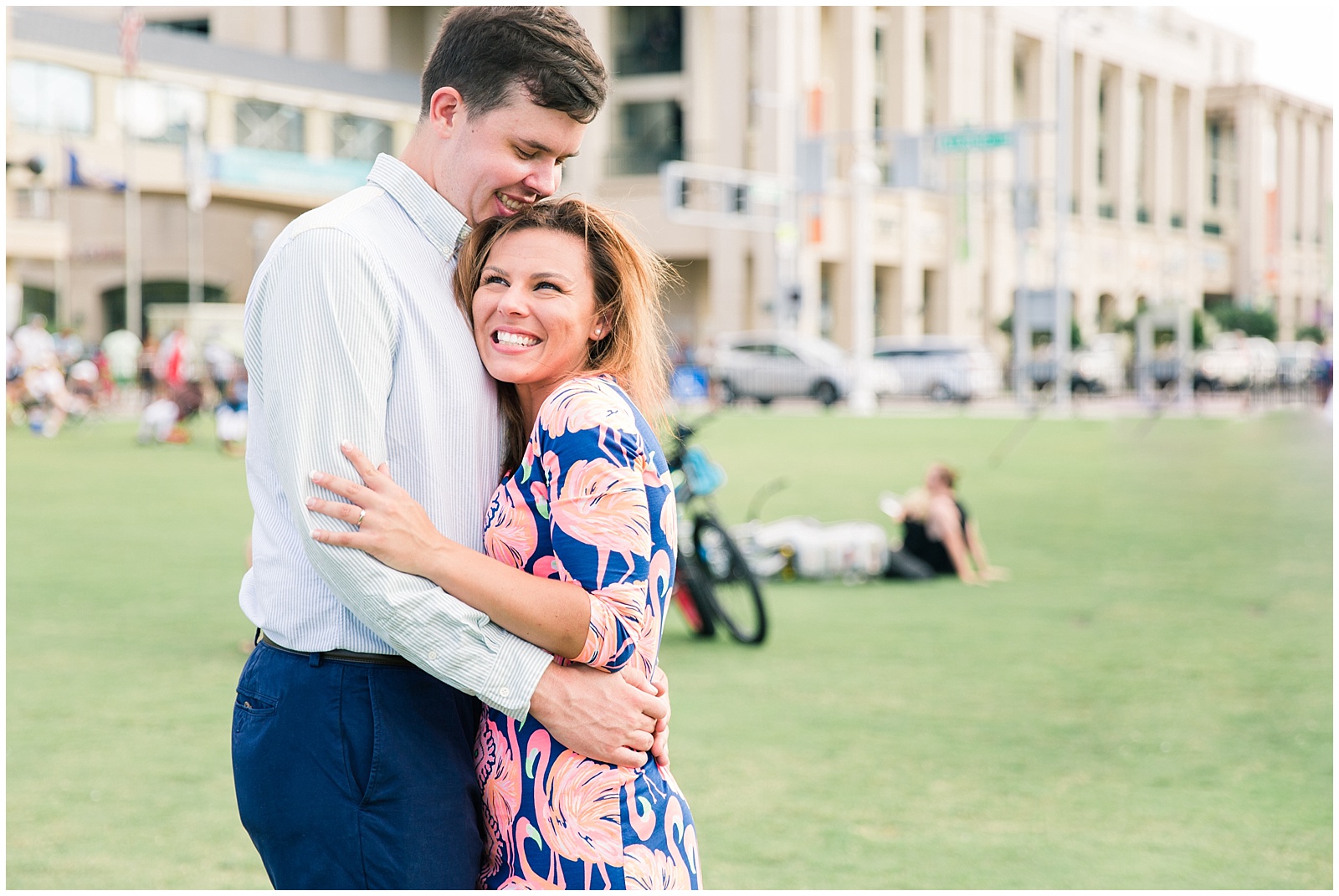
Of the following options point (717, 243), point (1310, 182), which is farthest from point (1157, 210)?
point (717, 243)

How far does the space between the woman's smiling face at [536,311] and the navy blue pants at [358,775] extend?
46cm

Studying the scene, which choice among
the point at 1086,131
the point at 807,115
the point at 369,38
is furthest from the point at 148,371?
the point at 1086,131

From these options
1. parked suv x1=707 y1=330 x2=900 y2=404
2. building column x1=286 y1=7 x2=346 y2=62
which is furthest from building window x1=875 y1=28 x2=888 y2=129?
parked suv x1=707 y1=330 x2=900 y2=404

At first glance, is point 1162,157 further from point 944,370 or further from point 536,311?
point 536,311

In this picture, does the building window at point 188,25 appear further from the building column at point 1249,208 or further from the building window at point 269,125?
the building column at point 1249,208

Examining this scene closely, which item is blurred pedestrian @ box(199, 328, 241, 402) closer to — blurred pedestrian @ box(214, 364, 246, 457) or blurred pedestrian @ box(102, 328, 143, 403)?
blurred pedestrian @ box(102, 328, 143, 403)

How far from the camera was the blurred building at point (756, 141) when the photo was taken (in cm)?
4141

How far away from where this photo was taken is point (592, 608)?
2021mm

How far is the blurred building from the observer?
41406 millimetres

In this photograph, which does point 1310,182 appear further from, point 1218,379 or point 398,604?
point 398,604

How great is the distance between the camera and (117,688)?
6898 mm

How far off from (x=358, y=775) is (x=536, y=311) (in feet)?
2.27

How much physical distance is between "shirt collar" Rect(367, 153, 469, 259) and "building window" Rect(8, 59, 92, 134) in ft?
136

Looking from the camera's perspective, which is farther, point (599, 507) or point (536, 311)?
point (536, 311)
